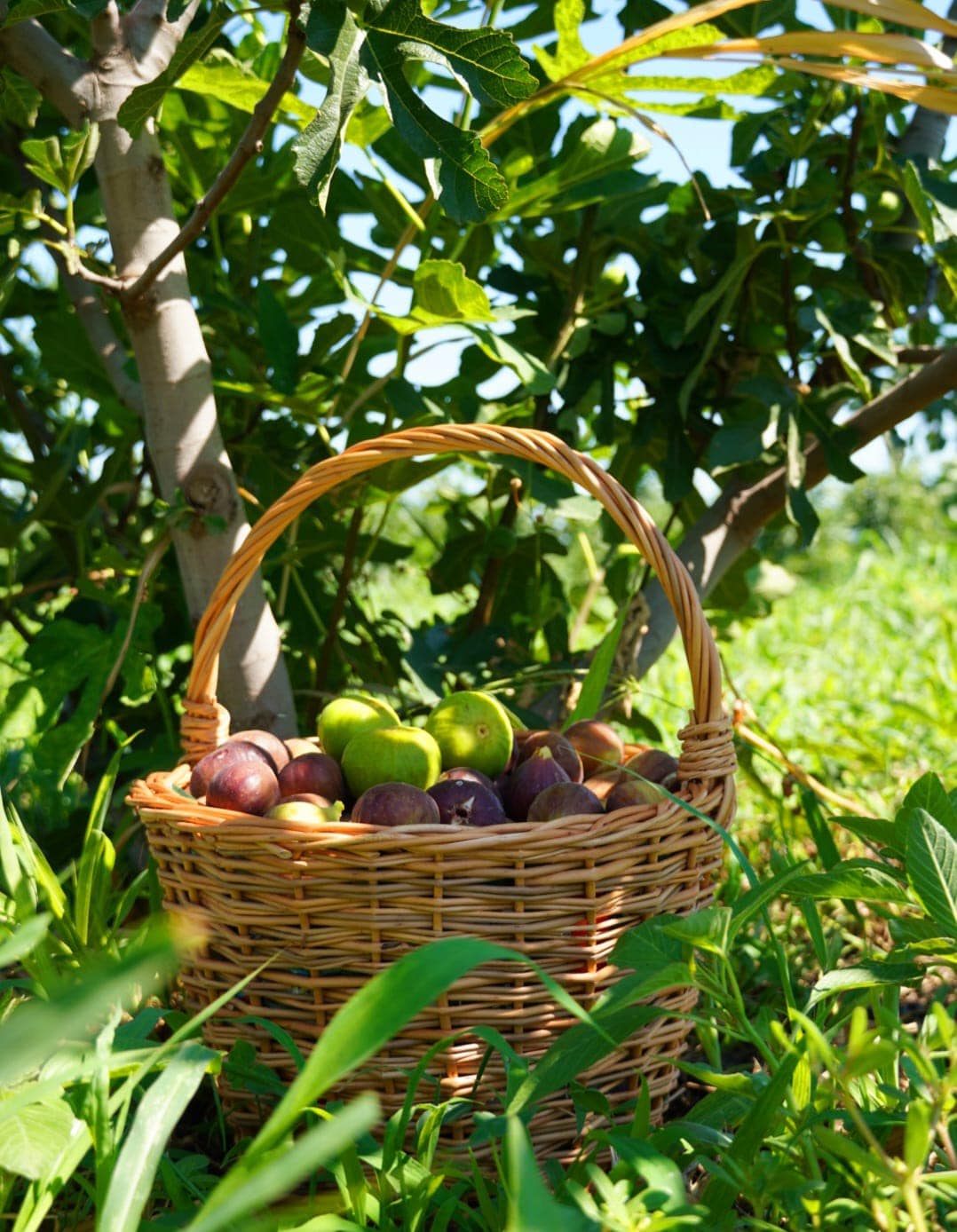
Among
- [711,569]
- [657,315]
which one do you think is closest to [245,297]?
[657,315]

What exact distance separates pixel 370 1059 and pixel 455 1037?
0.09 meters

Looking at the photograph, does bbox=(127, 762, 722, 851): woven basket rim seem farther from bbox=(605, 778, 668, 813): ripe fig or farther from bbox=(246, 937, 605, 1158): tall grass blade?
bbox=(246, 937, 605, 1158): tall grass blade

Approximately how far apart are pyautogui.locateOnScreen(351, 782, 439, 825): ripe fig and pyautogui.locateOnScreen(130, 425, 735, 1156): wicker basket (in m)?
0.08

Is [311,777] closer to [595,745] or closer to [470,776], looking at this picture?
[470,776]

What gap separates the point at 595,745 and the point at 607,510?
330 mm

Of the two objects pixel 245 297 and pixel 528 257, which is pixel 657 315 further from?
pixel 245 297

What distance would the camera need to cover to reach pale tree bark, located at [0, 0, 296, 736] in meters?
1.40

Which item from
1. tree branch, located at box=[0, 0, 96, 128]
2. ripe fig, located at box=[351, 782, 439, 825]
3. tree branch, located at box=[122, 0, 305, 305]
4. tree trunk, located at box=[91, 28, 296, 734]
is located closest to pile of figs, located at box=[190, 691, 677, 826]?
ripe fig, located at box=[351, 782, 439, 825]

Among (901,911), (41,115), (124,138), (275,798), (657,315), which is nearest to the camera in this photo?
(275,798)

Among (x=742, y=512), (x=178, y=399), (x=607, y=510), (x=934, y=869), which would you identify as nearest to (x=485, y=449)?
(x=607, y=510)

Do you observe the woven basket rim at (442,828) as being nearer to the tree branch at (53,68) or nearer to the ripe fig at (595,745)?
the ripe fig at (595,745)

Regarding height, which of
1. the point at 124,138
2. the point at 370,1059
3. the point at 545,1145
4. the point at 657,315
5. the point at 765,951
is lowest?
the point at 765,951

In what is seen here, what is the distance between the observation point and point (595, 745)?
4.47 feet

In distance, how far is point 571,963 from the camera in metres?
1.02
